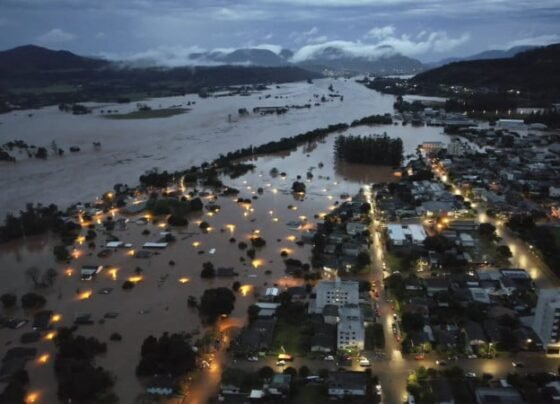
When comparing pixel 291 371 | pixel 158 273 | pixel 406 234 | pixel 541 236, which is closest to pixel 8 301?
pixel 158 273

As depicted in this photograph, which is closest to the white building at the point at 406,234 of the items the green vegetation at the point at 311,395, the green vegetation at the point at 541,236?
the green vegetation at the point at 541,236

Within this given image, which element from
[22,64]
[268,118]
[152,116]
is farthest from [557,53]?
[22,64]

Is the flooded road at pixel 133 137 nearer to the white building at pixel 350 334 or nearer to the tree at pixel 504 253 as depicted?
the white building at pixel 350 334

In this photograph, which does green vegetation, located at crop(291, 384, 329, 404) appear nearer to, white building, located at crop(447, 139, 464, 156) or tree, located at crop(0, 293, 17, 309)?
tree, located at crop(0, 293, 17, 309)

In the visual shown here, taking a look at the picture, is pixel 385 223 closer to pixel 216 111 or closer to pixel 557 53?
pixel 216 111

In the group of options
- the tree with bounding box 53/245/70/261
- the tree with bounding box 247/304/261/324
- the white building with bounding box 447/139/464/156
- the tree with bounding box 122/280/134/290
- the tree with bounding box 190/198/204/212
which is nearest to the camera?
the tree with bounding box 247/304/261/324

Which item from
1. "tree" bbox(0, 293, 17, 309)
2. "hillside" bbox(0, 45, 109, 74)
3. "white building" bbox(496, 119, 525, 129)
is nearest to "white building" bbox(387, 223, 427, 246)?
"tree" bbox(0, 293, 17, 309)

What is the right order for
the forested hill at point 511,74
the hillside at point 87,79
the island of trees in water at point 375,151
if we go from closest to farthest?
1. the island of trees in water at point 375,151
2. the forested hill at point 511,74
3. the hillside at point 87,79
